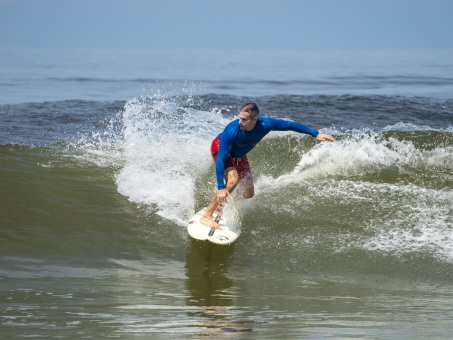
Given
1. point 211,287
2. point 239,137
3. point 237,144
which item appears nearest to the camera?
point 211,287

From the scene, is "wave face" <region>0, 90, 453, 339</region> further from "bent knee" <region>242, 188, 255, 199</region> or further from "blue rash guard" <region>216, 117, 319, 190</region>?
"blue rash guard" <region>216, 117, 319, 190</region>

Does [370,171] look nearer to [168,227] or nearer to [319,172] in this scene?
[319,172]

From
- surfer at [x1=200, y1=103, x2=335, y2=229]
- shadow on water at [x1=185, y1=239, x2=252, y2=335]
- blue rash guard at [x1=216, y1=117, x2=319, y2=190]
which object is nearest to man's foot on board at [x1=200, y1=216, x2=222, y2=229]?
surfer at [x1=200, y1=103, x2=335, y2=229]

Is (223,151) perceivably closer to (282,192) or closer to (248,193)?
(248,193)

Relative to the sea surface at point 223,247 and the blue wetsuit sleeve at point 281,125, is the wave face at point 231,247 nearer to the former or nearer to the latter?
the sea surface at point 223,247

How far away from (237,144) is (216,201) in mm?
716

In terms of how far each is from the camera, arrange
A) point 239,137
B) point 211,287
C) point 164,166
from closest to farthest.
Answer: point 211,287
point 239,137
point 164,166

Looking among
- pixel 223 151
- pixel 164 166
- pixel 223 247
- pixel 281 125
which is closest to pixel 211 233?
pixel 223 247

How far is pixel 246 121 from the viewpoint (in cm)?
820

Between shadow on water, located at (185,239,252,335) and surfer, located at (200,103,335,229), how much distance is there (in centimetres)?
31

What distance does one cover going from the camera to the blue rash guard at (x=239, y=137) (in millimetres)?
8219

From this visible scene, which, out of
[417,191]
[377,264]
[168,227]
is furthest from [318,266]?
[417,191]

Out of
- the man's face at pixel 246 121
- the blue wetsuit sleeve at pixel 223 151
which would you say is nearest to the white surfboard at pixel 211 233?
the blue wetsuit sleeve at pixel 223 151

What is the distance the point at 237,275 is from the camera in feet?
25.3
